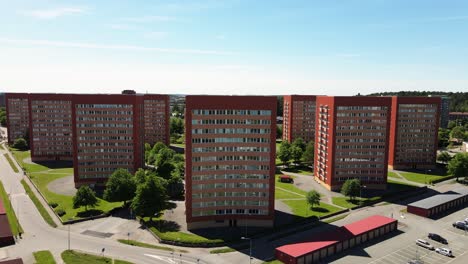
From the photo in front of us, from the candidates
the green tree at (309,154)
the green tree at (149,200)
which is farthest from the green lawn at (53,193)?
the green tree at (309,154)

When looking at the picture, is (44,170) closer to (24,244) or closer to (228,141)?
(24,244)

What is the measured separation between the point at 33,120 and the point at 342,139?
132 meters

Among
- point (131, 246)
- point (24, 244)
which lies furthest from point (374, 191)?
point (24, 244)

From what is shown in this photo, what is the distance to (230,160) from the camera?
86375mm

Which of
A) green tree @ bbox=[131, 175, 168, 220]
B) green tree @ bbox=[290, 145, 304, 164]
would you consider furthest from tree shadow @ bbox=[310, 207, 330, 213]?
green tree @ bbox=[290, 145, 304, 164]

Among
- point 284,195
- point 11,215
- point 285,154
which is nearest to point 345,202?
point 284,195

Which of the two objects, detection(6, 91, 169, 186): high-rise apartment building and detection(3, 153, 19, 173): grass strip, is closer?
detection(6, 91, 169, 186): high-rise apartment building

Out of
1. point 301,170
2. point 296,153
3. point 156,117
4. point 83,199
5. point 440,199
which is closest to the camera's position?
point 83,199

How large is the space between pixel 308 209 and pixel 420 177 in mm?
64106

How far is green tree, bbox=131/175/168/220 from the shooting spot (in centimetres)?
8638

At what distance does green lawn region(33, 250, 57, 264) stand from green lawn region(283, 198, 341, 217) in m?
59.3

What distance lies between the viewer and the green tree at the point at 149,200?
86375 millimetres

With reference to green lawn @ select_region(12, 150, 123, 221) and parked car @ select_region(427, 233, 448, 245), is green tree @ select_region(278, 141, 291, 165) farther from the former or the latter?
parked car @ select_region(427, 233, 448, 245)

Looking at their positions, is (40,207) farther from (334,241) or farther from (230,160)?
(334,241)
